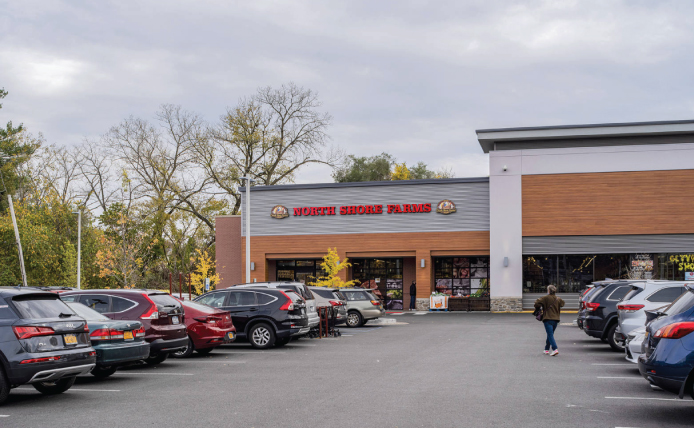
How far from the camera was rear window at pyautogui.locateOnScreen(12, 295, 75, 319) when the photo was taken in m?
9.71

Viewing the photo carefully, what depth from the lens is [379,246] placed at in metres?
39.3

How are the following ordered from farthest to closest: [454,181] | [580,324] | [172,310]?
1. [454,181]
2. [580,324]
3. [172,310]

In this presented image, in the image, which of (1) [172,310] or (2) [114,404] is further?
(1) [172,310]

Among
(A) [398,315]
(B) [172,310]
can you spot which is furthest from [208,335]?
(A) [398,315]

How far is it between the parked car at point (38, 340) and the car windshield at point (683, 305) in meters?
8.39

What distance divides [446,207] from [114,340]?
2842cm

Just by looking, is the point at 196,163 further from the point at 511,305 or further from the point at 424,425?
the point at 424,425

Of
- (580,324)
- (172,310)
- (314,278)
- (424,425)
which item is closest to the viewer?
(424,425)

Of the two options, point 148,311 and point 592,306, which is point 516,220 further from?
point 148,311

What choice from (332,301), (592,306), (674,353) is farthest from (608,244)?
(674,353)

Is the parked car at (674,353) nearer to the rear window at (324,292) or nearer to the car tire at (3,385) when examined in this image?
the car tire at (3,385)

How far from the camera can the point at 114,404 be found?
9.78 meters

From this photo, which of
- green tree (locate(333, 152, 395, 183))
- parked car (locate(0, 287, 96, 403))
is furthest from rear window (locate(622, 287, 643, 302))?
green tree (locate(333, 152, 395, 183))

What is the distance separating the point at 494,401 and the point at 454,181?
29.4m
